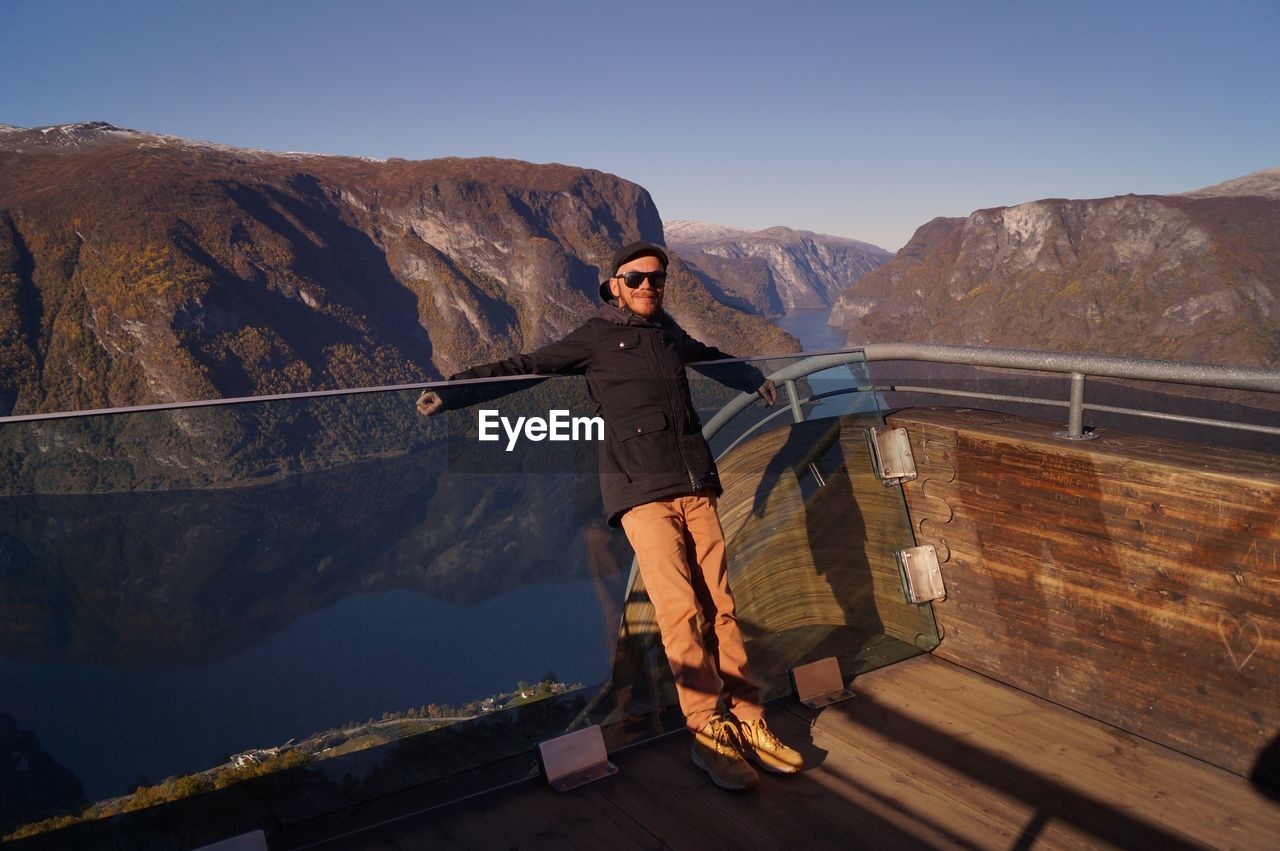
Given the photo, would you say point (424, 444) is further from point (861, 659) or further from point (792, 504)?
point (861, 659)

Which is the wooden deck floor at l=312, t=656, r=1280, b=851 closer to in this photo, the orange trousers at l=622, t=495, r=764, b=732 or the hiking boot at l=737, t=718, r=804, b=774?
the hiking boot at l=737, t=718, r=804, b=774

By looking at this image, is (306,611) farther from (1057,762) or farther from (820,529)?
(1057,762)

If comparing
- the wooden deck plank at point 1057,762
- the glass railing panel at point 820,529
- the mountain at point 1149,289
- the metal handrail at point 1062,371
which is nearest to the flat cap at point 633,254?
the glass railing panel at point 820,529

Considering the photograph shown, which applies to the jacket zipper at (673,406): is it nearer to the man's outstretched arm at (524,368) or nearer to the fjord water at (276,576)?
the man's outstretched arm at (524,368)

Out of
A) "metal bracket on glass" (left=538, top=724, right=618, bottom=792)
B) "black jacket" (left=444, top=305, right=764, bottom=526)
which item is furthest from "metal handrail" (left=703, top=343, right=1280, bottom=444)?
"metal bracket on glass" (left=538, top=724, right=618, bottom=792)

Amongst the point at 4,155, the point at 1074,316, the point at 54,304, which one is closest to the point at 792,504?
the point at 54,304

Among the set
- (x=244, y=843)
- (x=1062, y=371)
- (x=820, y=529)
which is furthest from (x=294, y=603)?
(x=1062, y=371)
